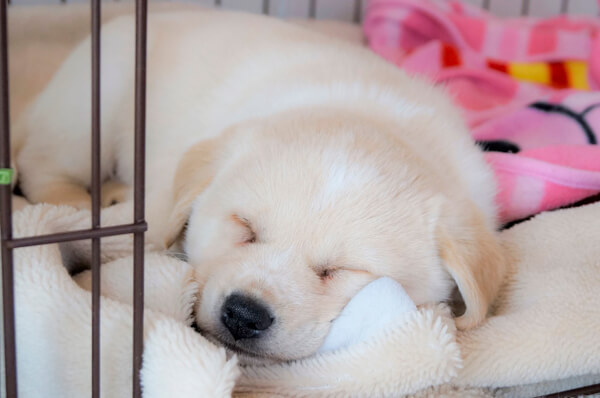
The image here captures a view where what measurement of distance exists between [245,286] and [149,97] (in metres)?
1.00

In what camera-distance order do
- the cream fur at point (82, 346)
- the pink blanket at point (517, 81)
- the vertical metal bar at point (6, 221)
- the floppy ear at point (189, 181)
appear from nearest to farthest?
the vertical metal bar at point (6, 221) < the cream fur at point (82, 346) < the floppy ear at point (189, 181) < the pink blanket at point (517, 81)

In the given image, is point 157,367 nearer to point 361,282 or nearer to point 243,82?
point 361,282

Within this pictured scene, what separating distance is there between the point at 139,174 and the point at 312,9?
2.21 metres

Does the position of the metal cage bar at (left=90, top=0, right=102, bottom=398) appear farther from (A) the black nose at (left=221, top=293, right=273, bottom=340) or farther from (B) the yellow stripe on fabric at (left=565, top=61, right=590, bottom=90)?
(B) the yellow stripe on fabric at (left=565, top=61, right=590, bottom=90)

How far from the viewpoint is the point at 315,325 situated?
1143mm

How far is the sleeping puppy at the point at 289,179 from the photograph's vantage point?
1.16m

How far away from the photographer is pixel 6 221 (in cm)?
83

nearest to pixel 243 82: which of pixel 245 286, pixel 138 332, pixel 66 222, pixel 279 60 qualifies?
pixel 279 60

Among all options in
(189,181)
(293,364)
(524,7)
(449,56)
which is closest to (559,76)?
(449,56)

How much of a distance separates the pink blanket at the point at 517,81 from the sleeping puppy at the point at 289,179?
0.61 ft

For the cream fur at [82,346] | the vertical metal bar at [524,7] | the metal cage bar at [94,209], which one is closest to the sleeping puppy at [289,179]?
the cream fur at [82,346]

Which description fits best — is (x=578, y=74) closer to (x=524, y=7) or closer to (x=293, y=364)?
(x=524, y=7)

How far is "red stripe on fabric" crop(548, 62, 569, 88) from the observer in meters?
2.65

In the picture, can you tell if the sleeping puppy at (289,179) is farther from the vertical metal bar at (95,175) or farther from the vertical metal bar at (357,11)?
the vertical metal bar at (357,11)
